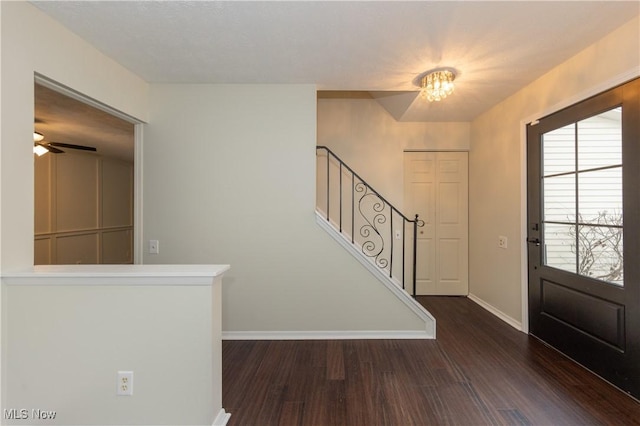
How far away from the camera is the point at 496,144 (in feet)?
11.4

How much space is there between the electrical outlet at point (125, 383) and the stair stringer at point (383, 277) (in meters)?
1.86

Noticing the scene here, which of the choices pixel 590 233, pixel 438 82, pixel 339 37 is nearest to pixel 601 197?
pixel 590 233

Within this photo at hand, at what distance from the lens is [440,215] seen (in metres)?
4.18

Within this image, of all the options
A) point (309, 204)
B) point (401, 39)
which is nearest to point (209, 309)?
point (309, 204)

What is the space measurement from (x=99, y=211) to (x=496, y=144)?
7301mm

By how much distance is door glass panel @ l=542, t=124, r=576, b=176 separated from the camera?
7.97 ft

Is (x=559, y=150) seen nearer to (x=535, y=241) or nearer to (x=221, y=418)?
(x=535, y=241)

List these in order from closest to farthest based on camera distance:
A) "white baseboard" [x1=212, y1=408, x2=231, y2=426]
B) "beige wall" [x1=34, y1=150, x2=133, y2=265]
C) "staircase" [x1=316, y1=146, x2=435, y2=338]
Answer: "white baseboard" [x1=212, y1=408, x2=231, y2=426]
"staircase" [x1=316, y1=146, x2=435, y2=338]
"beige wall" [x1=34, y1=150, x2=133, y2=265]

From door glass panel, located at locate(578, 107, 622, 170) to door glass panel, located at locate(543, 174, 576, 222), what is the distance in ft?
0.59

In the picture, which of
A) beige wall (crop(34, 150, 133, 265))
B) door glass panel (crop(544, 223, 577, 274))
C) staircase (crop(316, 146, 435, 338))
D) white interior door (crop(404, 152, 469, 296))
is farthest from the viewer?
beige wall (crop(34, 150, 133, 265))

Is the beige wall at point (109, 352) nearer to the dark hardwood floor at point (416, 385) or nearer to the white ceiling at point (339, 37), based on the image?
the dark hardwood floor at point (416, 385)

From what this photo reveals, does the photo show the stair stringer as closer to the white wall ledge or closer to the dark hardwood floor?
the dark hardwood floor

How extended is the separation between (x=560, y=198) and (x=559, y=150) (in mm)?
438

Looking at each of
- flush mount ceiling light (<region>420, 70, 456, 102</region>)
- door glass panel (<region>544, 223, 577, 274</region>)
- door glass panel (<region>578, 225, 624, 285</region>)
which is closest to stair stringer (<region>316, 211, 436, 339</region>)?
door glass panel (<region>544, 223, 577, 274</region>)
